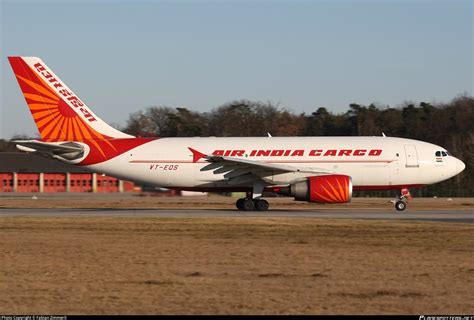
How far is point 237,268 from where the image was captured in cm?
1752

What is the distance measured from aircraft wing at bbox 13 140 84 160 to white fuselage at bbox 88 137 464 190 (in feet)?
3.97

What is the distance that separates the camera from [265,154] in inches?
1533

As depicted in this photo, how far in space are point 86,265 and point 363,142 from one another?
2362cm

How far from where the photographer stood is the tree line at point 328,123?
311 ft

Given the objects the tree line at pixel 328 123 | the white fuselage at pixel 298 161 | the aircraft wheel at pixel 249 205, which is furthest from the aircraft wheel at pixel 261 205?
the tree line at pixel 328 123

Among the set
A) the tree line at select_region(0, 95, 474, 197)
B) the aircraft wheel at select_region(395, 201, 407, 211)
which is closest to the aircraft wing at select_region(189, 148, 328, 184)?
the aircraft wheel at select_region(395, 201, 407, 211)

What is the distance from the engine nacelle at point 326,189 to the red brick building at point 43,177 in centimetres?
5910

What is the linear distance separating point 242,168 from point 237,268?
2066cm

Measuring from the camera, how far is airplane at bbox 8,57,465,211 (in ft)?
126

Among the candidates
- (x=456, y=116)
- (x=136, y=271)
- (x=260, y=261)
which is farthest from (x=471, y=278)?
(x=456, y=116)

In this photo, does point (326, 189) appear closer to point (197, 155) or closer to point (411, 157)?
point (411, 157)

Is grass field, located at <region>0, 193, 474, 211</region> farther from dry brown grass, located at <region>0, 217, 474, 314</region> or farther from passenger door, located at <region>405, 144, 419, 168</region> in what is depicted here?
dry brown grass, located at <region>0, 217, 474, 314</region>

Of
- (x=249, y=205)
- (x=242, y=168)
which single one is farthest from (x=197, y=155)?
(x=249, y=205)

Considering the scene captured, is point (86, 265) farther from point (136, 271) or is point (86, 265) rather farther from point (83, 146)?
point (83, 146)
